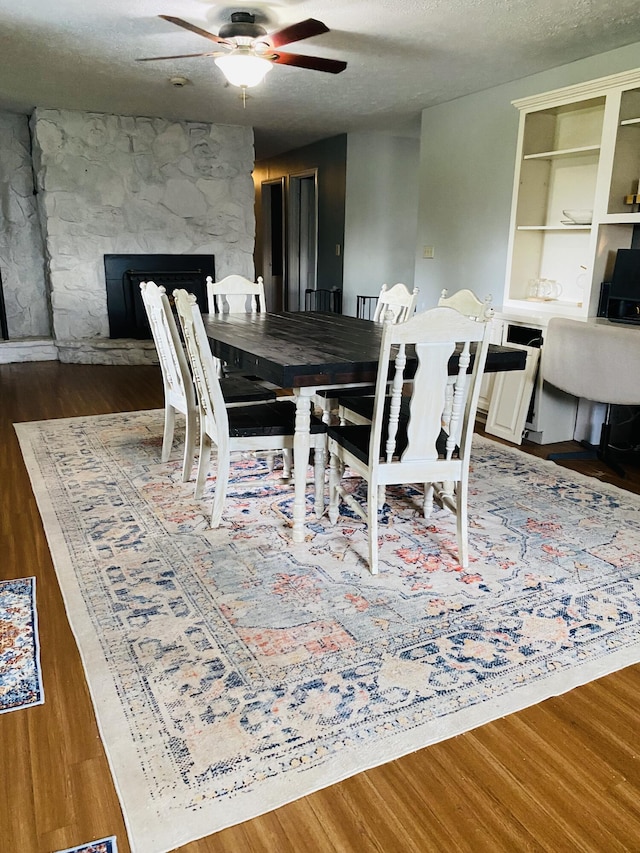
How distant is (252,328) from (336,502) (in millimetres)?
1145

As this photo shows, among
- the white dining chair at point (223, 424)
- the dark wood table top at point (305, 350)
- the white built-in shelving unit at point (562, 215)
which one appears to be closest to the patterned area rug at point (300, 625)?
the white dining chair at point (223, 424)

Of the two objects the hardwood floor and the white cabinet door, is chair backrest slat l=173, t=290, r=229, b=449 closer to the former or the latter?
the hardwood floor

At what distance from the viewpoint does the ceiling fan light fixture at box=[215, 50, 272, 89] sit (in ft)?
11.4

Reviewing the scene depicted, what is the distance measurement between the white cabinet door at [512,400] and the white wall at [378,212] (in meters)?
3.69

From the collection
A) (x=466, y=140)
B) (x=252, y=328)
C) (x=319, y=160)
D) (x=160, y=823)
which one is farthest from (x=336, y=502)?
(x=319, y=160)

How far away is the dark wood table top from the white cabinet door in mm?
1071

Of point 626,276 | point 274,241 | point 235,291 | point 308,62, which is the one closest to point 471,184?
point 626,276

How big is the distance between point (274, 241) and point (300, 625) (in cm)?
836

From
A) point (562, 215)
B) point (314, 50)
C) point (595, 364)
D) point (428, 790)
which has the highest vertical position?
point (314, 50)

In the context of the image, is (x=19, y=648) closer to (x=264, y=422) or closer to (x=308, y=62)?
(x=264, y=422)

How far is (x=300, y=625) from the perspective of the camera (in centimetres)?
211

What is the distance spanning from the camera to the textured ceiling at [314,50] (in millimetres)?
3518

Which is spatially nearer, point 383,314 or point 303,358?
point 303,358

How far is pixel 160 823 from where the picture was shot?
4.54 ft
